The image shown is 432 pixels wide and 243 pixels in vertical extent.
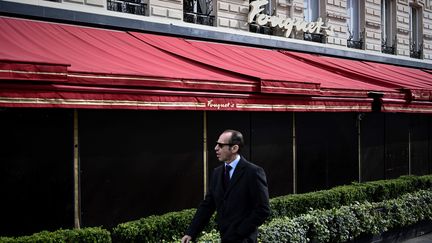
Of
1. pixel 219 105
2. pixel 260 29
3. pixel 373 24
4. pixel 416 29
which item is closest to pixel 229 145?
pixel 219 105

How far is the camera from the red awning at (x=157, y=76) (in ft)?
21.0

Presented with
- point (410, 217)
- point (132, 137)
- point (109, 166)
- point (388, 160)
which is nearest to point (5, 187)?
point (109, 166)

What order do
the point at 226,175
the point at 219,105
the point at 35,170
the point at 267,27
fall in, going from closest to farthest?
the point at 226,175 < the point at 35,170 < the point at 219,105 < the point at 267,27

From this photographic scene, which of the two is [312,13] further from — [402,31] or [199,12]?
[402,31]

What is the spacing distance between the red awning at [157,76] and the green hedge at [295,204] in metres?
1.56

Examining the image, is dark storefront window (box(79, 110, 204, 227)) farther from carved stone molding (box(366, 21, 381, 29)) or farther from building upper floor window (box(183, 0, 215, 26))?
carved stone molding (box(366, 21, 381, 29))

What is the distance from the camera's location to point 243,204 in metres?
5.11

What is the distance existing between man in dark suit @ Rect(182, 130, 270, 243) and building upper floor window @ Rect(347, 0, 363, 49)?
12.3 m

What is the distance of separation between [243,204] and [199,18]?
7.82 metres

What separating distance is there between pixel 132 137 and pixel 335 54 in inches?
343

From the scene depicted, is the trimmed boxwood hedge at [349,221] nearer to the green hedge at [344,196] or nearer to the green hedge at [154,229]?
the green hedge at [344,196]

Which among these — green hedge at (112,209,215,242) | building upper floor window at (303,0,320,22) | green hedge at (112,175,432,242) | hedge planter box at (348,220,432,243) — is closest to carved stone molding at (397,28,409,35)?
building upper floor window at (303,0,320,22)

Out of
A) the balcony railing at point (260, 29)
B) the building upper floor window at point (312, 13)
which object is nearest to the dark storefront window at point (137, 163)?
the balcony railing at point (260, 29)

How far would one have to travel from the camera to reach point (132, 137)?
843cm
